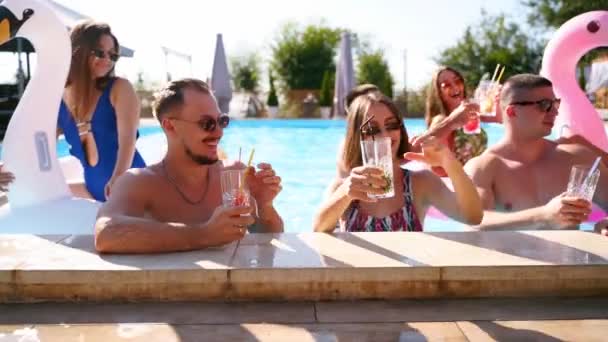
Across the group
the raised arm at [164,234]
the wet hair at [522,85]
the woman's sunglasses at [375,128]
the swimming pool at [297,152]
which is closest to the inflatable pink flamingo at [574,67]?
the wet hair at [522,85]

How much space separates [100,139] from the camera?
4.15 meters

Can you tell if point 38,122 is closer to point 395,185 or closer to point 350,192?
point 395,185

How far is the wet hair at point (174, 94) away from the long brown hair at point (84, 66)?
150 cm

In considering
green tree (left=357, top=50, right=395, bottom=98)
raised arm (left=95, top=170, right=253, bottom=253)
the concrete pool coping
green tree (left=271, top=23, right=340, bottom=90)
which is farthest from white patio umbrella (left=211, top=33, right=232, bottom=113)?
the concrete pool coping

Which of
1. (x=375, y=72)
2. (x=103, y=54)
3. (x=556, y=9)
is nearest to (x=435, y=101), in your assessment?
(x=103, y=54)

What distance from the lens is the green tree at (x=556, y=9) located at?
2488cm

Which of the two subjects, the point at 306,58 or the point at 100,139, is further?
the point at 306,58

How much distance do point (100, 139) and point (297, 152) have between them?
998 centimetres

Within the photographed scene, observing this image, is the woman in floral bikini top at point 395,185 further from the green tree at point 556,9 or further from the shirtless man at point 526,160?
the green tree at point 556,9

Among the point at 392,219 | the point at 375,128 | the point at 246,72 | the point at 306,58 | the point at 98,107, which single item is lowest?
the point at 392,219

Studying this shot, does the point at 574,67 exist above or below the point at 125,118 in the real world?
above

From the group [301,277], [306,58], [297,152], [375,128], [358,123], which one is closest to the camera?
[301,277]

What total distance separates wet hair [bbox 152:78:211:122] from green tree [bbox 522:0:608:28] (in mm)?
24968

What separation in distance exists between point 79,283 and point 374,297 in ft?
3.03
